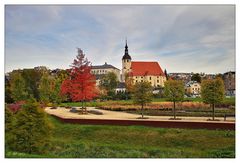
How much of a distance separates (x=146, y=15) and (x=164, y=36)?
1495 mm

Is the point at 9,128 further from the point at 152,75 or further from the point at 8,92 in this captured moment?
the point at 152,75

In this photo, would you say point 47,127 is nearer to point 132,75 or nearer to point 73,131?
point 73,131

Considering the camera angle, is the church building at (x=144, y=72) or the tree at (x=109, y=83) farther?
the tree at (x=109, y=83)

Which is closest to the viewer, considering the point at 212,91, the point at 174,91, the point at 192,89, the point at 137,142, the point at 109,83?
the point at 137,142

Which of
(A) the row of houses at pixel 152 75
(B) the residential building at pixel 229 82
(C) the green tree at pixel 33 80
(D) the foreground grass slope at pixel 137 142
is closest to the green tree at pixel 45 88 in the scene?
(C) the green tree at pixel 33 80

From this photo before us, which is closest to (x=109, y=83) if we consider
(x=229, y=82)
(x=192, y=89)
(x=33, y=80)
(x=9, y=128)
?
(x=192, y=89)

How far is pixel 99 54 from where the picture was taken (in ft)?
45.9

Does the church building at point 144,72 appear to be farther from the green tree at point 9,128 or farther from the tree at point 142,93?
the green tree at point 9,128

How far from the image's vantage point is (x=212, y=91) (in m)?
14.9

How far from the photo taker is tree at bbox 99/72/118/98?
2300 cm

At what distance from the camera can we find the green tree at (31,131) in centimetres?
1003

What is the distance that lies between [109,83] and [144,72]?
6.29 metres

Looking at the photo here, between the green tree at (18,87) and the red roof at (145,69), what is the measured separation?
5410mm
